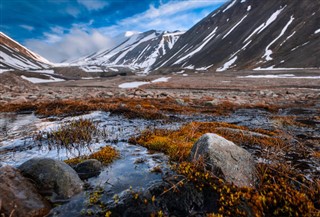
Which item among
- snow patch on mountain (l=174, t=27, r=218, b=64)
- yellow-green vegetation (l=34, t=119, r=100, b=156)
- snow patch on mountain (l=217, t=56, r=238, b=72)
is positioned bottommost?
snow patch on mountain (l=217, t=56, r=238, b=72)

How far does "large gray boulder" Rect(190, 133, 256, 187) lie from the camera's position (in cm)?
549

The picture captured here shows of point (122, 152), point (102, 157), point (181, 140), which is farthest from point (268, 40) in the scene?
point (102, 157)

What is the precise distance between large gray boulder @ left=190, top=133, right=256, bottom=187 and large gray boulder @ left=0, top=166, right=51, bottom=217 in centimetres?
368

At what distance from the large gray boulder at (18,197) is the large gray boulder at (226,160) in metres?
3.68

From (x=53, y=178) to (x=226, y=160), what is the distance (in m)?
4.23

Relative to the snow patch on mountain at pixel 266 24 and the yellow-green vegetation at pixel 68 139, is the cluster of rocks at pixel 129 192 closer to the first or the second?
the yellow-green vegetation at pixel 68 139

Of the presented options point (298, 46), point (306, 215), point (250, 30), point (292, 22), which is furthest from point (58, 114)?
point (250, 30)

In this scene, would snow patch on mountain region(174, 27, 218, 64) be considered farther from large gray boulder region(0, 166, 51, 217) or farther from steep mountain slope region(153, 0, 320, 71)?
large gray boulder region(0, 166, 51, 217)

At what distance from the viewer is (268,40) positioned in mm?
119438

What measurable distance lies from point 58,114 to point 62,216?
12547 millimetres

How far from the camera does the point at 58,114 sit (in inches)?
621

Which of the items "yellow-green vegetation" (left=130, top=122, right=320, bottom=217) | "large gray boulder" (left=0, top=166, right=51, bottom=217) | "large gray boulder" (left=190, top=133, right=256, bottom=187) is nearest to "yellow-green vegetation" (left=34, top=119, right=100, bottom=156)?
"large gray boulder" (left=0, top=166, right=51, bottom=217)

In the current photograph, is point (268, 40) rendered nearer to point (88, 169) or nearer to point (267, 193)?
point (267, 193)

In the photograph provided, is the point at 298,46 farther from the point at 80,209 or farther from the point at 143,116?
the point at 80,209
